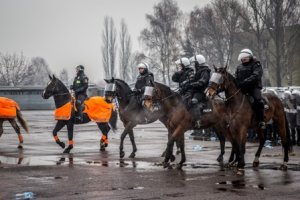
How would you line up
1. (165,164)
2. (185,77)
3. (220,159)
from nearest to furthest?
(165,164), (220,159), (185,77)

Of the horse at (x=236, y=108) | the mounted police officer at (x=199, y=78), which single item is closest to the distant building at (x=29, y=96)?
the mounted police officer at (x=199, y=78)

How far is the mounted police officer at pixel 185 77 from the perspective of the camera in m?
16.7

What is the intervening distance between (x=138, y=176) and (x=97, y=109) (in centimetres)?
773

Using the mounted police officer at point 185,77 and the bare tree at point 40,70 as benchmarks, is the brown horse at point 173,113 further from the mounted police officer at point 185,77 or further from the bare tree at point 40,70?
the bare tree at point 40,70

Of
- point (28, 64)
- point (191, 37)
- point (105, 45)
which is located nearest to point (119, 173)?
point (191, 37)

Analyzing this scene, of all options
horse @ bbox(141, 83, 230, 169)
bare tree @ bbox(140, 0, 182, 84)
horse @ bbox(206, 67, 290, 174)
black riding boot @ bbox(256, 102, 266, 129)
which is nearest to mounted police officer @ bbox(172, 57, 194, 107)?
horse @ bbox(141, 83, 230, 169)

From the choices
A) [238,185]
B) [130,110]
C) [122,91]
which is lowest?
[238,185]

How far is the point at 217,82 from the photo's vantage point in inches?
579

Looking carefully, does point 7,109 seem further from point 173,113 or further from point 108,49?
point 108,49

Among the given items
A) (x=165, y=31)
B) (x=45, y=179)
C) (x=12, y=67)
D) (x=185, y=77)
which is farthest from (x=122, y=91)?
(x=12, y=67)

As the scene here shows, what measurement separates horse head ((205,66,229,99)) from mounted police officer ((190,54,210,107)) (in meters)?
1.48

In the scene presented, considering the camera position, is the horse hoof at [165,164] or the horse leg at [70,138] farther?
the horse leg at [70,138]

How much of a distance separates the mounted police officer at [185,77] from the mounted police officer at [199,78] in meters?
0.14

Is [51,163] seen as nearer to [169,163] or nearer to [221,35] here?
[169,163]
